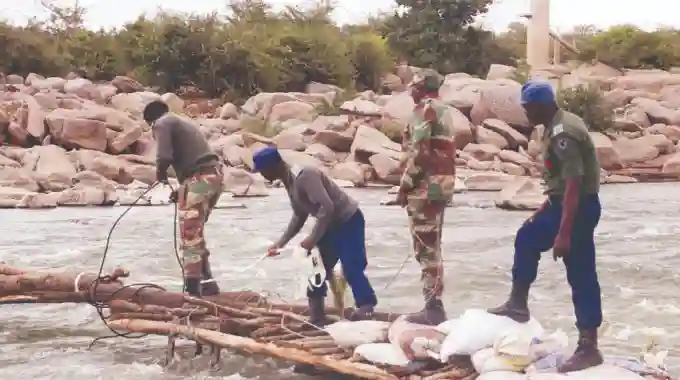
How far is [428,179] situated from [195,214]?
1949 millimetres

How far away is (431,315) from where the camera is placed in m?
5.98

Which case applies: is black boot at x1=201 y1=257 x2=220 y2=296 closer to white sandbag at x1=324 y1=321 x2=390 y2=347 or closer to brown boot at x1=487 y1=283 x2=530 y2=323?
white sandbag at x1=324 y1=321 x2=390 y2=347

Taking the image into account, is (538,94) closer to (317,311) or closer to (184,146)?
(317,311)

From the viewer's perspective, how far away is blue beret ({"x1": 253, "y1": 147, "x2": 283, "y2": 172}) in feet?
19.5

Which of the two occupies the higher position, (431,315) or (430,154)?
(430,154)

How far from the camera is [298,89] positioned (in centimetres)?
3175

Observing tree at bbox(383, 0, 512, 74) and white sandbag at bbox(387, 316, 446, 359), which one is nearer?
white sandbag at bbox(387, 316, 446, 359)

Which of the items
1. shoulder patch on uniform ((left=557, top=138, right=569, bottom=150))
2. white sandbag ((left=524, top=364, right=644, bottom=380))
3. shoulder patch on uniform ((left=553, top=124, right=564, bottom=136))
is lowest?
white sandbag ((left=524, top=364, right=644, bottom=380))

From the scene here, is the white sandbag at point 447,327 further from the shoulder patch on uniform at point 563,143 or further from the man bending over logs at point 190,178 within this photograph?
the man bending over logs at point 190,178

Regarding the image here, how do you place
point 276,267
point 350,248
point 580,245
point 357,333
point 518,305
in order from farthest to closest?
point 276,267 → point 350,248 → point 357,333 → point 518,305 → point 580,245

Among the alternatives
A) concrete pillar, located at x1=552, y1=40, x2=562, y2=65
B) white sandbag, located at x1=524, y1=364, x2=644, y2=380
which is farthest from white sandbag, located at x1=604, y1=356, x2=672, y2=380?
concrete pillar, located at x1=552, y1=40, x2=562, y2=65

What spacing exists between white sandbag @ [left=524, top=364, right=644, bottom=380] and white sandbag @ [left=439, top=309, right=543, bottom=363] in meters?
0.38

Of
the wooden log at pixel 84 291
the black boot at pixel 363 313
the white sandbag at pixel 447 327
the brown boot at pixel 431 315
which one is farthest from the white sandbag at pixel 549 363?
the wooden log at pixel 84 291

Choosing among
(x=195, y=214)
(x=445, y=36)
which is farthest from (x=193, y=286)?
(x=445, y=36)
